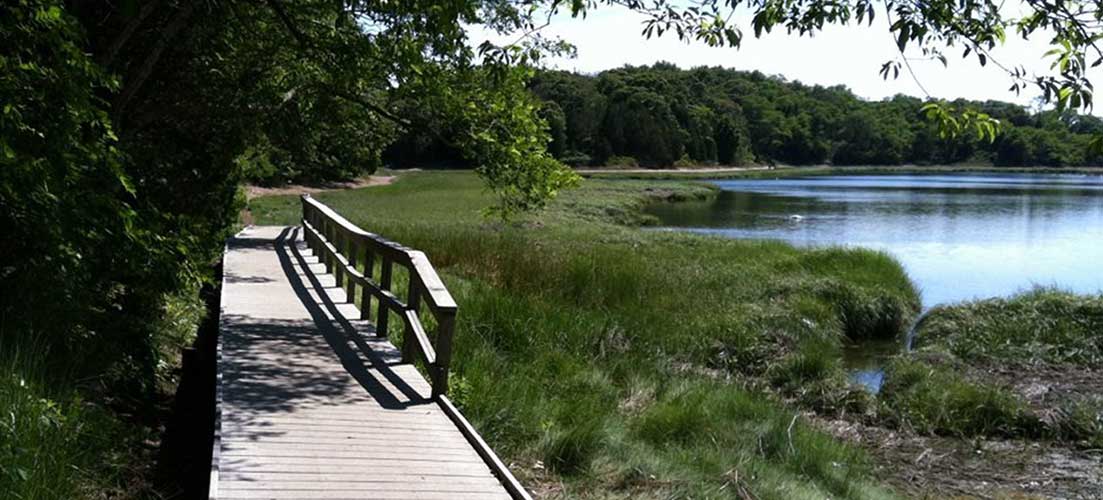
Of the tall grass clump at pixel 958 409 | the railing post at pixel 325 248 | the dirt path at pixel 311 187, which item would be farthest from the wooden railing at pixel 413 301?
the dirt path at pixel 311 187

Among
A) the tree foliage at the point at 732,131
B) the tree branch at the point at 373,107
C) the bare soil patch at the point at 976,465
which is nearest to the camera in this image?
the bare soil patch at the point at 976,465

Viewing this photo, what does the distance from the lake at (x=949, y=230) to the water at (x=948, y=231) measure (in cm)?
3

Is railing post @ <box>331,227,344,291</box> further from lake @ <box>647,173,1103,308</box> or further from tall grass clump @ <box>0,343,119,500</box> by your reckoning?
lake @ <box>647,173,1103,308</box>

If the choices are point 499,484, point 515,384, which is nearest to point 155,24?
point 515,384

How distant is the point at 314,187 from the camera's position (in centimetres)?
5669

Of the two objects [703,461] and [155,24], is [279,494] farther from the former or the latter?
[155,24]

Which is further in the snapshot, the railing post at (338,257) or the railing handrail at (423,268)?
the railing post at (338,257)

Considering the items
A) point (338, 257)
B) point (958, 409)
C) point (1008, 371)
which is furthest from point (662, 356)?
point (1008, 371)

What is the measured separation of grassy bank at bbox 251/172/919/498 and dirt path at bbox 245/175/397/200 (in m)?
23.5

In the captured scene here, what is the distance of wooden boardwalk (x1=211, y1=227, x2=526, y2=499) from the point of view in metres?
5.61

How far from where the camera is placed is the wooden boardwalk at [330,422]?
18.4 feet

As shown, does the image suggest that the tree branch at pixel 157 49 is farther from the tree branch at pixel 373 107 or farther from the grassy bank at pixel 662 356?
the tree branch at pixel 373 107

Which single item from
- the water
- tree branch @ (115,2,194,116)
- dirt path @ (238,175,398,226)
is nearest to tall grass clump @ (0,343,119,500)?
tree branch @ (115,2,194,116)

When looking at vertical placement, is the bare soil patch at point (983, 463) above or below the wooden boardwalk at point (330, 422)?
below
